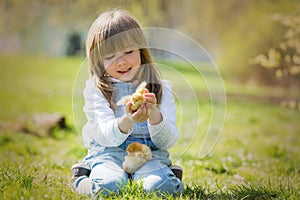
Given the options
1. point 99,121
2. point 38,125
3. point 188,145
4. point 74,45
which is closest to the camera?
point 99,121

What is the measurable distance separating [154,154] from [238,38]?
23.8ft

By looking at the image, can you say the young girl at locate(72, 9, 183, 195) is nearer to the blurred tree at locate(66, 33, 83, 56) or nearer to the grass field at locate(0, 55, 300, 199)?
the grass field at locate(0, 55, 300, 199)

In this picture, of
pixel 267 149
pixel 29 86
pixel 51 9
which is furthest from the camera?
pixel 51 9

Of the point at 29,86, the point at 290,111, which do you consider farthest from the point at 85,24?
the point at 290,111

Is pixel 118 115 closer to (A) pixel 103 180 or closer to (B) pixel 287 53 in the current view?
(A) pixel 103 180

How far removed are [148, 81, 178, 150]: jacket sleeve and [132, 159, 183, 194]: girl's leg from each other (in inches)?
5.1

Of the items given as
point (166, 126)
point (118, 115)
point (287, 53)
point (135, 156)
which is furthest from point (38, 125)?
point (287, 53)

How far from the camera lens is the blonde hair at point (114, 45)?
287cm

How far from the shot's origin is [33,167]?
342 centimetres

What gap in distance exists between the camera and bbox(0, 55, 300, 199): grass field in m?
2.88

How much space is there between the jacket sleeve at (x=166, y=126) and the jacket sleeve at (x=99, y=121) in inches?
7.5

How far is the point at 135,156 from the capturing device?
2855 millimetres

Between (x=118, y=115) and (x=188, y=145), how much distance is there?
20.4 inches

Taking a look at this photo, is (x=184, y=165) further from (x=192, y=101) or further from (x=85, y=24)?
(x=85, y=24)
